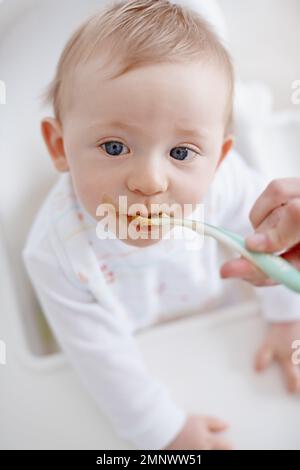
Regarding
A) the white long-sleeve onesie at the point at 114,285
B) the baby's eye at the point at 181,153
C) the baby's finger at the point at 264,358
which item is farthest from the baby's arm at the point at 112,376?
the baby's eye at the point at 181,153

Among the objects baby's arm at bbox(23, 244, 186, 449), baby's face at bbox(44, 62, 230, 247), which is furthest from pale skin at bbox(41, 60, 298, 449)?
baby's arm at bbox(23, 244, 186, 449)

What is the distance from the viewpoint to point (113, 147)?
420mm

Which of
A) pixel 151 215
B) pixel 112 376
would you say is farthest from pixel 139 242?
pixel 112 376

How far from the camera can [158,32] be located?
1.31 feet

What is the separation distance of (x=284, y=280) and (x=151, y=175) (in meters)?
0.13

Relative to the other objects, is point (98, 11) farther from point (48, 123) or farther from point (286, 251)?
point (286, 251)

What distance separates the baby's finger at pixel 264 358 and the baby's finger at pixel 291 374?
2 centimetres

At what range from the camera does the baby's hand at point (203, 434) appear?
581mm

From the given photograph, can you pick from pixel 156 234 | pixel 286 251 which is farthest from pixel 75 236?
pixel 286 251

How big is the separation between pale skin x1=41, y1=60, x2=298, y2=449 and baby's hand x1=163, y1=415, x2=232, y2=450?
26 cm

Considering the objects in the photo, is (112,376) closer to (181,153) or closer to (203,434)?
(203,434)

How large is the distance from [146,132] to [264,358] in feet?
1.05

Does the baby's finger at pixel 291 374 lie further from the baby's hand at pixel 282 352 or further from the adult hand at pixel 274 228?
the adult hand at pixel 274 228

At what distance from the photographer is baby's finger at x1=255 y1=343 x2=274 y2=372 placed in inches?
23.6
